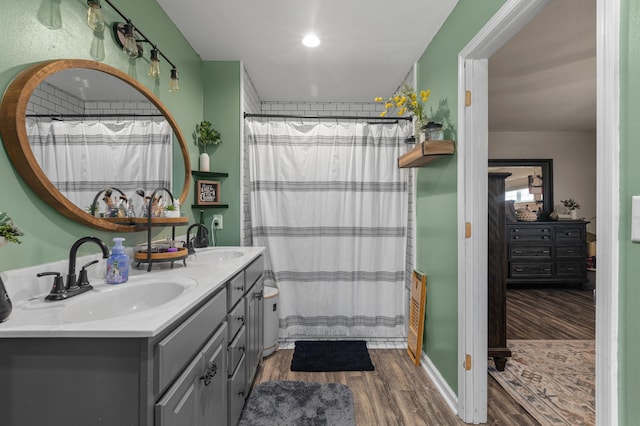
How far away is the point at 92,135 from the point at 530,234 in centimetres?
558

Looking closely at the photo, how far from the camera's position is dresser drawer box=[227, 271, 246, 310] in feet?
5.01

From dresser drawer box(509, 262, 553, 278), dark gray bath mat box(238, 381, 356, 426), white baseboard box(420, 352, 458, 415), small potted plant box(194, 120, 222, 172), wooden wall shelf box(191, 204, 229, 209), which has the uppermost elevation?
small potted plant box(194, 120, 222, 172)

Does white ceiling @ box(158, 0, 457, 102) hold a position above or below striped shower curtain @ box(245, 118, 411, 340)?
above

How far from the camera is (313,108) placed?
3.65 meters

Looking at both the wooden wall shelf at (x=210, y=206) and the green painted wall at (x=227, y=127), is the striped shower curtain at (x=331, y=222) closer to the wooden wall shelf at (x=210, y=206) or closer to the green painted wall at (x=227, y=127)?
the green painted wall at (x=227, y=127)

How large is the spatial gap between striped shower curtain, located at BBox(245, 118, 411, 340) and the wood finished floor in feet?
1.27

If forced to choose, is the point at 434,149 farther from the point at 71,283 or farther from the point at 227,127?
the point at 71,283

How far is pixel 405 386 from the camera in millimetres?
2143

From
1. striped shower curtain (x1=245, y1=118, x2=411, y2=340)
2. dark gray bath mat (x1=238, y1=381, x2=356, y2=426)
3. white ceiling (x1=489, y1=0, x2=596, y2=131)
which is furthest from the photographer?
striped shower curtain (x1=245, y1=118, x2=411, y2=340)

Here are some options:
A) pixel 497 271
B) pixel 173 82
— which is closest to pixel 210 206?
pixel 173 82

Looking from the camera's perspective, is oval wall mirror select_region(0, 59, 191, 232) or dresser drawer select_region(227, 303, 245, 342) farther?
dresser drawer select_region(227, 303, 245, 342)

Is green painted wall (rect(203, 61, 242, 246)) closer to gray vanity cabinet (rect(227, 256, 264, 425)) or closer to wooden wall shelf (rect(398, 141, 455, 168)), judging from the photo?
gray vanity cabinet (rect(227, 256, 264, 425))

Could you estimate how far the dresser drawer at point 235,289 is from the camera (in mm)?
1526

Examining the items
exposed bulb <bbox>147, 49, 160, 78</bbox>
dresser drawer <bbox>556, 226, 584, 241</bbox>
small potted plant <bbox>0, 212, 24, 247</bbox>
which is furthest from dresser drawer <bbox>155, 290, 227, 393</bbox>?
dresser drawer <bbox>556, 226, 584, 241</bbox>
